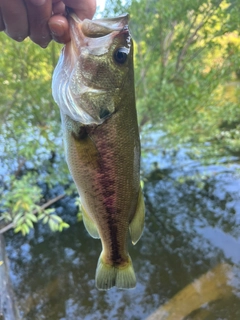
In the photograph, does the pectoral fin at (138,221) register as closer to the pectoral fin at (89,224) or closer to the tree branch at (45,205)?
the pectoral fin at (89,224)

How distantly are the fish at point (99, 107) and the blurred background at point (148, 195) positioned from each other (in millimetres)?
2338

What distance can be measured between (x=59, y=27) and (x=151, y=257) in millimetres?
3778

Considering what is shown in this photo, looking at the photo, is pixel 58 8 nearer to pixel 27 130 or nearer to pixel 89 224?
pixel 89 224

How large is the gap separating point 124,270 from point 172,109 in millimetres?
3593

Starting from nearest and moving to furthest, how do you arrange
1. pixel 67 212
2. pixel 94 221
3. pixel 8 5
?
pixel 8 5 → pixel 94 221 → pixel 67 212

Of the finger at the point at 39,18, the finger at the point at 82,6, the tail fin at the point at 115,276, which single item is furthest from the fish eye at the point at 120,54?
the tail fin at the point at 115,276

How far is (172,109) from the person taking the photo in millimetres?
4801

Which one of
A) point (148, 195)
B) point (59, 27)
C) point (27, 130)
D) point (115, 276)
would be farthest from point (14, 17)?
point (148, 195)

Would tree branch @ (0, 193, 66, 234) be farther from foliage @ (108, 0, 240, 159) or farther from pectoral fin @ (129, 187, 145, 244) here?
pectoral fin @ (129, 187, 145, 244)

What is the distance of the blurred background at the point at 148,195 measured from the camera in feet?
12.0

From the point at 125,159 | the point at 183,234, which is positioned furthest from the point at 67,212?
the point at 125,159

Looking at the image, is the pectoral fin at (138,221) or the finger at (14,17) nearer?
the finger at (14,17)

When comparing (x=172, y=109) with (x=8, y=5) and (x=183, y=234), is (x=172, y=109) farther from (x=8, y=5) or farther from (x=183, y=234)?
(x=8, y=5)

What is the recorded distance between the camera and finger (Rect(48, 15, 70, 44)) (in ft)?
3.73
